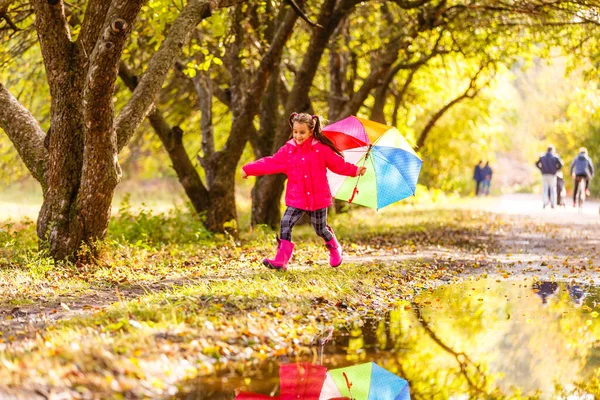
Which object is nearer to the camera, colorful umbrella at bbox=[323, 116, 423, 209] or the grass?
the grass

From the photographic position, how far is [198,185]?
49.8 feet

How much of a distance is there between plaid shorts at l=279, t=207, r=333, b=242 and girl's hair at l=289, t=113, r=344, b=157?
2.56 ft

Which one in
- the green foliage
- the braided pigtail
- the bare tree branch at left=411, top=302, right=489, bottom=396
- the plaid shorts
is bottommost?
the bare tree branch at left=411, top=302, right=489, bottom=396

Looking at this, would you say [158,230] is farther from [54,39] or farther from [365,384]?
[365,384]

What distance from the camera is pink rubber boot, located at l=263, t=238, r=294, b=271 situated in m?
9.81

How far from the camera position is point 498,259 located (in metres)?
13.2

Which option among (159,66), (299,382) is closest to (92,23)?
(159,66)

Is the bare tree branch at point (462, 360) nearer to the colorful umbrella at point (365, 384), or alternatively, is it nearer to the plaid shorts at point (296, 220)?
the colorful umbrella at point (365, 384)

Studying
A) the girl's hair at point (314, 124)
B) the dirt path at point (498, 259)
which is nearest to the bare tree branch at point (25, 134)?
the dirt path at point (498, 259)

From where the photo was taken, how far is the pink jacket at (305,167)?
31.1ft

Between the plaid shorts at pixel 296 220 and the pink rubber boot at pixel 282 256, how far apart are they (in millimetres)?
71

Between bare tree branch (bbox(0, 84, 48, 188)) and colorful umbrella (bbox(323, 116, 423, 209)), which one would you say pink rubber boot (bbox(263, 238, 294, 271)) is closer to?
colorful umbrella (bbox(323, 116, 423, 209))

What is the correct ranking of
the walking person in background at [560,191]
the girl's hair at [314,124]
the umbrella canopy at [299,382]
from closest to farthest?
the umbrella canopy at [299,382]
the girl's hair at [314,124]
the walking person in background at [560,191]

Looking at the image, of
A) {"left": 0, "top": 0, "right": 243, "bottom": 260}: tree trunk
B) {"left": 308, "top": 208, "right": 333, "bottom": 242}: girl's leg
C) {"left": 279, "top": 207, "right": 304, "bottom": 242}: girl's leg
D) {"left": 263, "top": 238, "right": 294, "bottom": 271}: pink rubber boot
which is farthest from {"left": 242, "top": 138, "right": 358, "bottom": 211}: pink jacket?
{"left": 0, "top": 0, "right": 243, "bottom": 260}: tree trunk
